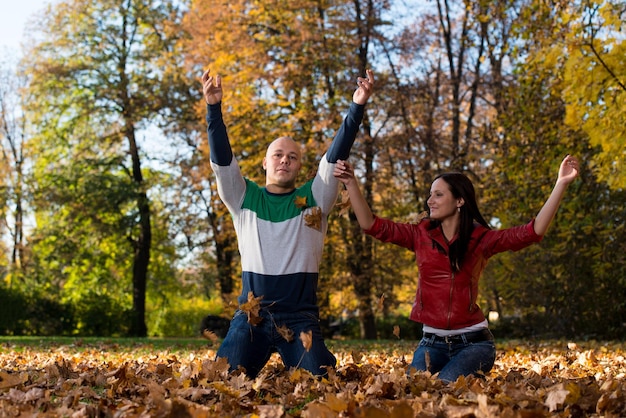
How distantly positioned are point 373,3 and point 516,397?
58.9 ft

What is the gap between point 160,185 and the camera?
2670 centimetres

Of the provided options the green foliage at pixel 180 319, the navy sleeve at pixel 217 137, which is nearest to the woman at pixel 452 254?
the navy sleeve at pixel 217 137

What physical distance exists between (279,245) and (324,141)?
13.7 m

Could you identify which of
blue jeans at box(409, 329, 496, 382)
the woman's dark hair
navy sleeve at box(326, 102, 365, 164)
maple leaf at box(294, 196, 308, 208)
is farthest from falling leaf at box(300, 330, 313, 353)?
navy sleeve at box(326, 102, 365, 164)

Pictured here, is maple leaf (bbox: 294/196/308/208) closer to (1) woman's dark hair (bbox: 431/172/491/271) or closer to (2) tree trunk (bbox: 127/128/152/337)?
(1) woman's dark hair (bbox: 431/172/491/271)

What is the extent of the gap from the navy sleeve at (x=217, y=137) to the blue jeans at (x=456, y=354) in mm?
1771

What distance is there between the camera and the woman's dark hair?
195 inches

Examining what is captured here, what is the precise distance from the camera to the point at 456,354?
4898 millimetres

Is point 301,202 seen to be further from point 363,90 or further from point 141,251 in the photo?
point 141,251

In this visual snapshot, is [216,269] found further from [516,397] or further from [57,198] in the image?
[516,397]

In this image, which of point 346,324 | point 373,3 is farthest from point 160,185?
point 373,3

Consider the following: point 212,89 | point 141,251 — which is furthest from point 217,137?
point 141,251

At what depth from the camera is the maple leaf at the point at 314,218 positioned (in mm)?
4953

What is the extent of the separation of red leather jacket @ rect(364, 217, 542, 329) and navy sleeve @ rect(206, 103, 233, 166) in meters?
1.06
